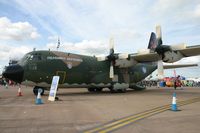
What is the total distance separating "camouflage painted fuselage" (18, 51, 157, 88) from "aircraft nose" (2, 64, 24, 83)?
1.05ft

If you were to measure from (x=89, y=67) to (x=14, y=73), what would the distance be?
25.3 ft

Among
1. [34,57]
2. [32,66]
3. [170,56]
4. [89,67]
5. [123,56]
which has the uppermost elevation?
[123,56]

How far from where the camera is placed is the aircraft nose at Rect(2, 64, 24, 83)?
1841 centimetres

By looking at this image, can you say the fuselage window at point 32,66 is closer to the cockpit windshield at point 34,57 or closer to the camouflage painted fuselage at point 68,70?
the camouflage painted fuselage at point 68,70

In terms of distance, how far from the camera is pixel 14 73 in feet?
60.3

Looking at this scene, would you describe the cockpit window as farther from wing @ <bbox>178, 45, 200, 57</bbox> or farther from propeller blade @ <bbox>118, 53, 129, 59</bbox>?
wing @ <bbox>178, 45, 200, 57</bbox>

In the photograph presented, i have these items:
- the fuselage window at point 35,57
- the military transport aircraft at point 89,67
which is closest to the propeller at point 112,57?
the military transport aircraft at point 89,67

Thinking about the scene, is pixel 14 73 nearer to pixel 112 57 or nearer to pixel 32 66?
pixel 32 66

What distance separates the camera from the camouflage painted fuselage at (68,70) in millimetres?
19250

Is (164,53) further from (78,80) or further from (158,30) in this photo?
(78,80)

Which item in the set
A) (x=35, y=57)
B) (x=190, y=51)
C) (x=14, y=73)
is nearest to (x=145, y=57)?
(x=190, y=51)

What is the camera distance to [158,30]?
2170 centimetres

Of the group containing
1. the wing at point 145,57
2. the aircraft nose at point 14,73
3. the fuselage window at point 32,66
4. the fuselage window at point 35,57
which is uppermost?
the wing at point 145,57

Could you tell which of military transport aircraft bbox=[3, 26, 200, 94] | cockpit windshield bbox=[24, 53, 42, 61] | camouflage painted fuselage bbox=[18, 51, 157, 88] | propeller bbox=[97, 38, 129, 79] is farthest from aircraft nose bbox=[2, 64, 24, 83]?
propeller bbox=[97, 38, 129, 79]
